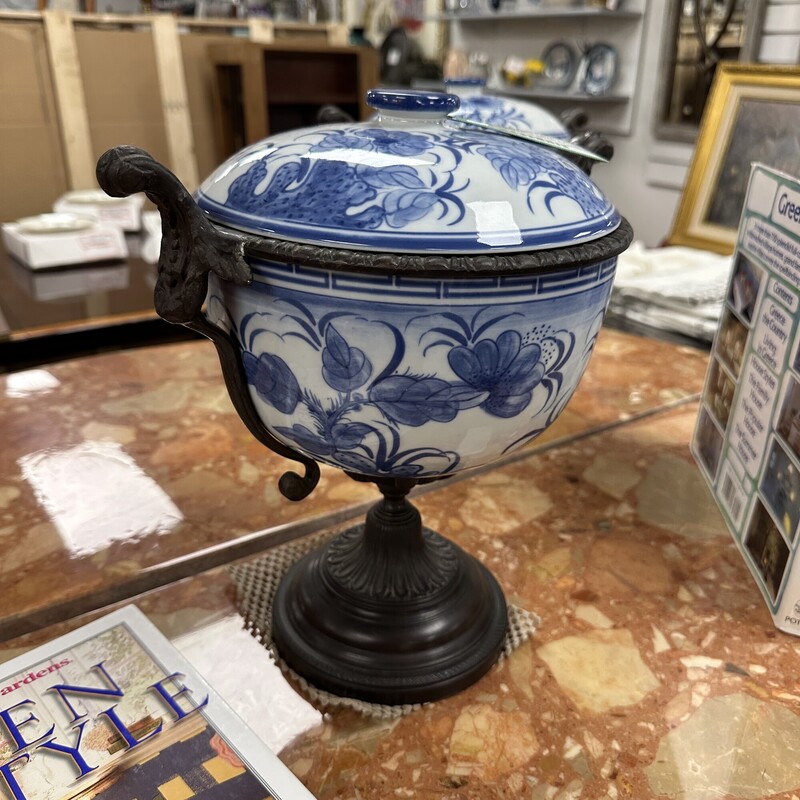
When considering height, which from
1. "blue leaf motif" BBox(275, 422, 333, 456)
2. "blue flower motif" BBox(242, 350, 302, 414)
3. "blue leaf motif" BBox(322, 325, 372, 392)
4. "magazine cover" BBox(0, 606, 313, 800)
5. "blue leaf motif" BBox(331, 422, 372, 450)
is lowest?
"magazine cover" BBox(0, 606, 313, 800)

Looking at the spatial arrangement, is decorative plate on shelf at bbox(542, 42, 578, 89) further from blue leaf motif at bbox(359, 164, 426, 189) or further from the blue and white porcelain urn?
blue leaf motif at bbox(359, 164, 426, 189)

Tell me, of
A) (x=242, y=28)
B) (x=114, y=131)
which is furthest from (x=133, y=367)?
(x=242, y=28)

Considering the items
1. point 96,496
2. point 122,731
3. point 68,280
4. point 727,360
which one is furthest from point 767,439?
point 68,280

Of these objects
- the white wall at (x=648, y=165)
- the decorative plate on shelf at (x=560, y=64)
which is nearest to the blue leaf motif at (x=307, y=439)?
the white wall at (x=648, y=165)

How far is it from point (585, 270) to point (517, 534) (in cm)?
38

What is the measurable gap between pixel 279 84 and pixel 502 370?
304 cm

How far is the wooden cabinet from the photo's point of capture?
297 cm

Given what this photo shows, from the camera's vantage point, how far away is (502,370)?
0.48 metres

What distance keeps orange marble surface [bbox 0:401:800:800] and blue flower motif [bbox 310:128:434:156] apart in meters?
0.41

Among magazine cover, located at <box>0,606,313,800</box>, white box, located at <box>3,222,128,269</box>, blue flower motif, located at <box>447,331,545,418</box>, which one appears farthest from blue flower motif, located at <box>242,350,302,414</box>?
white box, located at <box>3,222,128,269</box>

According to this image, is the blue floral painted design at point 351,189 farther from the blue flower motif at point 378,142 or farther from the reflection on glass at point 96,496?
the reflection on glass at point 96,496

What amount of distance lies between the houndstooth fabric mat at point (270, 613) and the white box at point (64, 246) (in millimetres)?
1484

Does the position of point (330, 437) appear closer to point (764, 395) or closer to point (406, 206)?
point (406, 206)

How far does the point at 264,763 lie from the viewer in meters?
0.50
